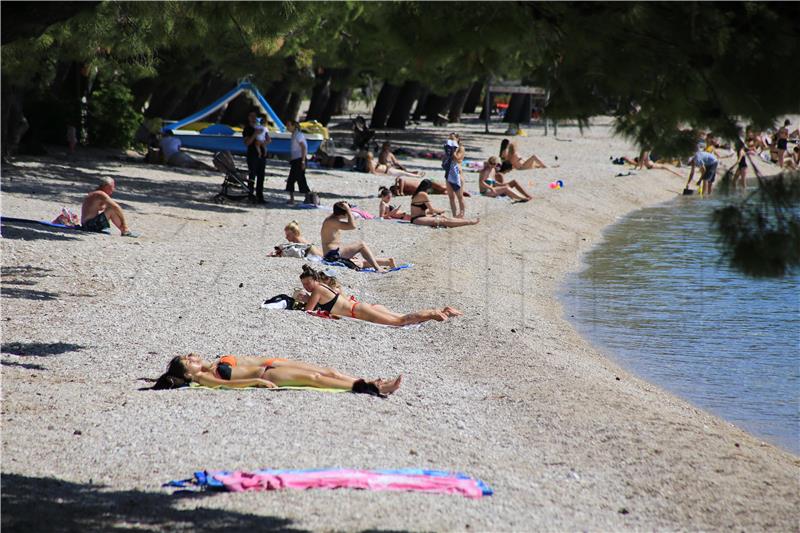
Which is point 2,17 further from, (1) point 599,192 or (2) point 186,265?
(1) point 599,192

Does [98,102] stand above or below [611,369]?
above

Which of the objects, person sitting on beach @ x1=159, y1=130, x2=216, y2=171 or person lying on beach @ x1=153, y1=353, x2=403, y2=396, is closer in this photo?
person lying on beach @ x1=153, y1=353, x2=403, y2=396

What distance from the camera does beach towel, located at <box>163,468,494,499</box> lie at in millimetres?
6066

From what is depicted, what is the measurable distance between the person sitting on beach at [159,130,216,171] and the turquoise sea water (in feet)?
32.2

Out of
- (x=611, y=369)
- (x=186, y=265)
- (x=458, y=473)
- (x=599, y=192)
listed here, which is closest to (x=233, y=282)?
(x=186, y=265)

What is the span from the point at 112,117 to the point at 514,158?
1028 cm

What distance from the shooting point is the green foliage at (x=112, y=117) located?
2572 cm

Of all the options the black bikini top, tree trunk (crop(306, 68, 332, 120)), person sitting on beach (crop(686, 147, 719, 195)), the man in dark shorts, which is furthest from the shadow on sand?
tree trunk (crop(306, 68, 332, 120))

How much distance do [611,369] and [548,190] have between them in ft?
51.2

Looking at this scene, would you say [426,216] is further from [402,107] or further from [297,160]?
[402,107]

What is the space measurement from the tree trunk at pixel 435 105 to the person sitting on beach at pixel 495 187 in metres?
26.3

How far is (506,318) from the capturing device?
12891mm

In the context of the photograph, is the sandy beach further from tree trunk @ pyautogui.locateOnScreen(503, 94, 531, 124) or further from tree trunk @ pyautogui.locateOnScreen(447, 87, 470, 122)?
tree trunk @ pyautogui.locateOnScreen(447, 87, 470, 122)

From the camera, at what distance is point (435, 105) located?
172 feet
